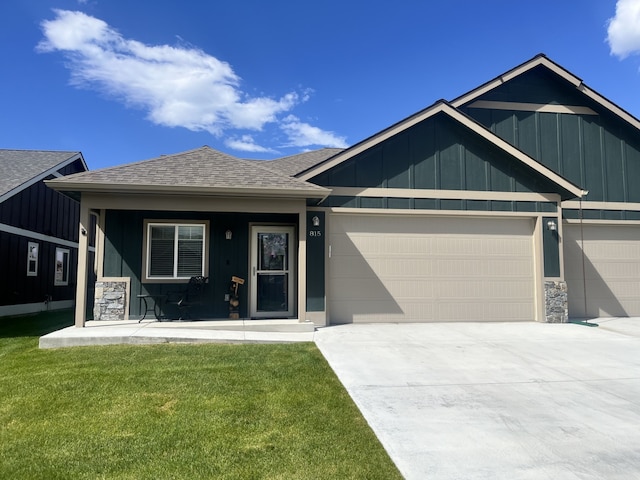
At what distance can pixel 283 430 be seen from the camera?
353 centimetres

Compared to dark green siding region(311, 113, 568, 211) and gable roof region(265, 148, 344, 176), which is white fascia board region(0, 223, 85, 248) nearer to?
gable roof region(265, 148, 344, 176)

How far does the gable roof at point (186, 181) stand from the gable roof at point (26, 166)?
5882 millimetres

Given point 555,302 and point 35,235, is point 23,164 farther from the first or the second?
point 555,302

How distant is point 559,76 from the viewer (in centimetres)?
1119

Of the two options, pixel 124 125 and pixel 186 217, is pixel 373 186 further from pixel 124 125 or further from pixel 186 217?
pixel 124 125

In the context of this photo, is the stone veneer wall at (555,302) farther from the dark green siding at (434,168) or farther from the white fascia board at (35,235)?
the white fascia board at (35,235)

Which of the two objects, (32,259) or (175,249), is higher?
(175,249)

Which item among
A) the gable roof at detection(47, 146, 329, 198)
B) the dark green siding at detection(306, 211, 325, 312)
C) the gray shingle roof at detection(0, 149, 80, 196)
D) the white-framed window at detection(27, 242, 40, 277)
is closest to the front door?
the dark green siding at detection(306, 211, 325, 312)

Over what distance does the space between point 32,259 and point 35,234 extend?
84 cm

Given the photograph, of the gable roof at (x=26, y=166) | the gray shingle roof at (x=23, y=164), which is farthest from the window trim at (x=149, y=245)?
the gray shingle roof at (x=23, y=164)

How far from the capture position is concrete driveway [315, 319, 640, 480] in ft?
10.1

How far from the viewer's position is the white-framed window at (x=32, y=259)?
12961 mm

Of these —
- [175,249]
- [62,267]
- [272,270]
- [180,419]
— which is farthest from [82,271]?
[62,267]

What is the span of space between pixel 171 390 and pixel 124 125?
19.0 meters
